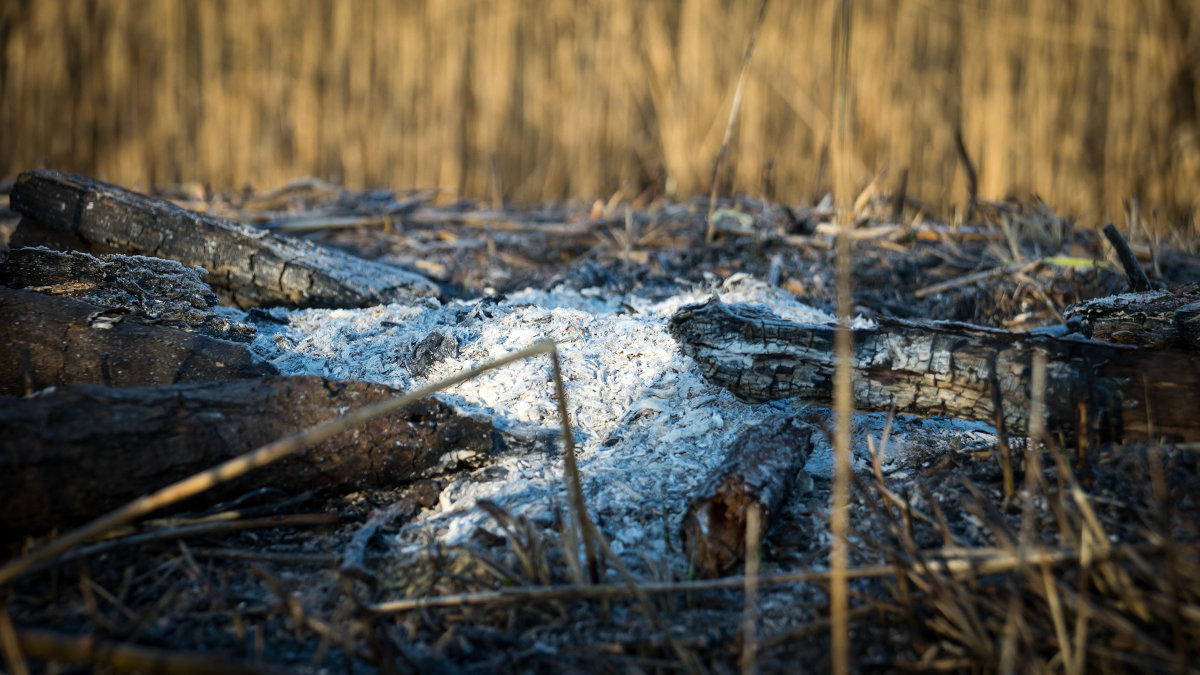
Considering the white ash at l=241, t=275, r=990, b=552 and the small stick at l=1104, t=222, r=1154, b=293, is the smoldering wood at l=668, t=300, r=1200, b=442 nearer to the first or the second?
the white ash at l=241, t=275, r=990, b=552

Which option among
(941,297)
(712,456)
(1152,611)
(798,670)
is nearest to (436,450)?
(712,456)

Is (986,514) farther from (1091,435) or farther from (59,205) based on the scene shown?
(59,205)

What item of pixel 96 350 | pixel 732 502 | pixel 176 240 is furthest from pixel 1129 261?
pixel 176 240

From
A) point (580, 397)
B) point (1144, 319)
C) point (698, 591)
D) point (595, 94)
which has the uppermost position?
point (595, 94)

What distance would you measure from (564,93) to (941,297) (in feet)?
10.1

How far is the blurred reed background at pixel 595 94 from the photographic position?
4.31 meters

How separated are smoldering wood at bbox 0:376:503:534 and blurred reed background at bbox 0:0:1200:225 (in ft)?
10.4

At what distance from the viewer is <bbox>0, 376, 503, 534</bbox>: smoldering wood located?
1.05m

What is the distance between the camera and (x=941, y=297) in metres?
2.38

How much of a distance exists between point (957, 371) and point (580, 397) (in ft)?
2.54

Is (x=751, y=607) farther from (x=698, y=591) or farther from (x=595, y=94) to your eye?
(x=595, y=94)

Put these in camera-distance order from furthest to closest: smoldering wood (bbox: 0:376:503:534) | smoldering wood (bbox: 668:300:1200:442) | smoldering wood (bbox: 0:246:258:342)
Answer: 1. smoldering wood (bbox: 0:246:258:342)
2. smoldering wood (bbox: 668:300:1200:442)
3. smoldering wood (bbox: 0:376:503:534)

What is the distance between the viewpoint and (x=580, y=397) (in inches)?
59.6

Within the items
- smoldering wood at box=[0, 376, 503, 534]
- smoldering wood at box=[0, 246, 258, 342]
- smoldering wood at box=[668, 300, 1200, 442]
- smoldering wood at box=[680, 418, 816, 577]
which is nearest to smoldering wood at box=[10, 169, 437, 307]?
smoldering wood at box=[0, 246, 258, 342]
